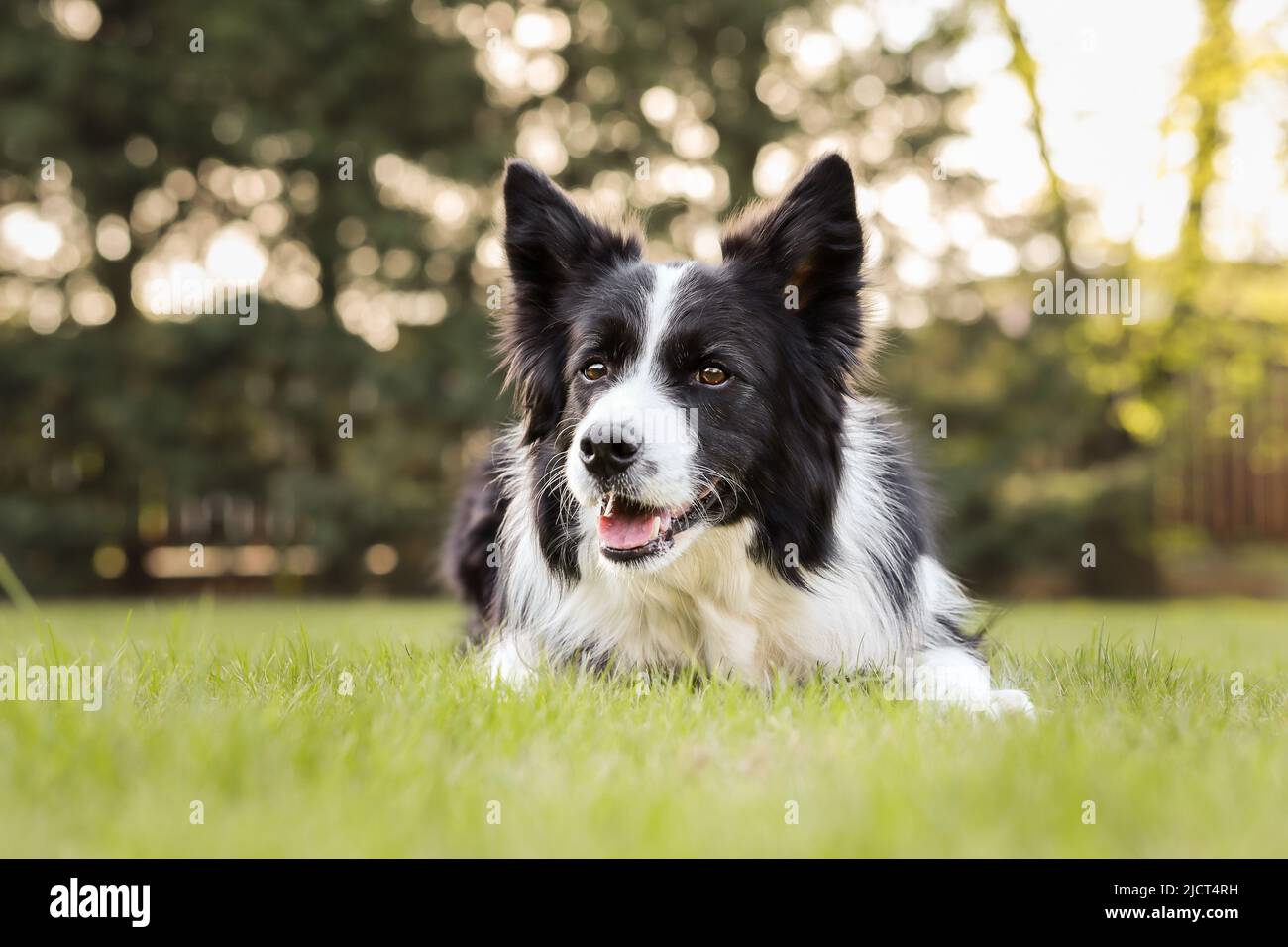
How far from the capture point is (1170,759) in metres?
2.63

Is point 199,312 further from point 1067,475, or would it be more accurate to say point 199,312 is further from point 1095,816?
point 1095,816

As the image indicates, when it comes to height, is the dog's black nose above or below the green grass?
above

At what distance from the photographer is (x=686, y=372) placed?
3771 millimetres

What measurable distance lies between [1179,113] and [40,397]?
1549 cm

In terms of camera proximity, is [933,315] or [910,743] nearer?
[910,743]

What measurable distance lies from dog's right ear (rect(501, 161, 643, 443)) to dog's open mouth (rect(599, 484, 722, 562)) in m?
0.61

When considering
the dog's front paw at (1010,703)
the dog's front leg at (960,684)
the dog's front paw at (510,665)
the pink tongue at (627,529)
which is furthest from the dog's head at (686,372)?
the dog's front paw at (1010,703)

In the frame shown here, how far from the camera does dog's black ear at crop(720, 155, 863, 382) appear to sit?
4016 mm

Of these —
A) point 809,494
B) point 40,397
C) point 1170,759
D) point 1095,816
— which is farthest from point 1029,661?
point 40,397

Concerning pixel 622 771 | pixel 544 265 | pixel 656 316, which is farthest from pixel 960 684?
pixel 544 265

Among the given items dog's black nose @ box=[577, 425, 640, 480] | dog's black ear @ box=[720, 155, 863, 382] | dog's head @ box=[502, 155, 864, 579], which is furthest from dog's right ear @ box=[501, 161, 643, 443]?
dog's black nose @ box=[577, 425, 640, 480]

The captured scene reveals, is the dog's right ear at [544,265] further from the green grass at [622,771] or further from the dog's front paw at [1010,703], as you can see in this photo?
the dog's front paw at [1010,703]

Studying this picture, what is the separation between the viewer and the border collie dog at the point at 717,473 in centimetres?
370

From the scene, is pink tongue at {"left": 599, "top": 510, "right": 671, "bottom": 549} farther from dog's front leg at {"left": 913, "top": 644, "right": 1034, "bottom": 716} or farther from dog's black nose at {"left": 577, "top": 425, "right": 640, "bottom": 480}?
dog's front leg at {"left": 913, "top": 644, "right": 1034, "bottom": 716}
